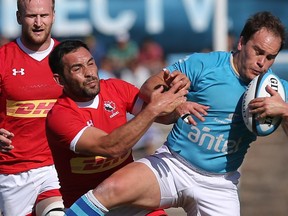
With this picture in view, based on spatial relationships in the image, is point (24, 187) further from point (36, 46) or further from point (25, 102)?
point (36, 46)

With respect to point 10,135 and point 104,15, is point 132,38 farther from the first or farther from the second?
point 10,135

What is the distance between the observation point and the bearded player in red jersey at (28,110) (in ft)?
23.5

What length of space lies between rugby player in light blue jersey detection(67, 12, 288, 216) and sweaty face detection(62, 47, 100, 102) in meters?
0.36

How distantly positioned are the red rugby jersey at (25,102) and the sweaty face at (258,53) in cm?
167

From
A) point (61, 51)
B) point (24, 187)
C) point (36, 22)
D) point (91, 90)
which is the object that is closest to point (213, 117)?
point (91, 90)

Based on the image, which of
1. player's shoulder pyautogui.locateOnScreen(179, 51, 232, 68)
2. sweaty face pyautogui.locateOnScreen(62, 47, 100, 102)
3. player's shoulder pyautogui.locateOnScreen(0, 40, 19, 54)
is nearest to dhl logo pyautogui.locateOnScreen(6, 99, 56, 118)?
player's shoulder pyautogui.locateOnScreen(0, 40, 19, 54)

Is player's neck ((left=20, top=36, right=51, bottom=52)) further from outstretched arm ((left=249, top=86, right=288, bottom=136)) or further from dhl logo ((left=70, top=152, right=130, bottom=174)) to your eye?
outstretched arm ((left=249, top=86, right=288, bottom=136))

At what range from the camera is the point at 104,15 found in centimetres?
1708

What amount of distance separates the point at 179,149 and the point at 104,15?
36.1 feet

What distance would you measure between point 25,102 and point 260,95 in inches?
80.6

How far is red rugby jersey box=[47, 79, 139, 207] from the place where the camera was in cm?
609

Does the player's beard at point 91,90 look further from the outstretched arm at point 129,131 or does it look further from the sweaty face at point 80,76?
the outstretched arm at point 129,131

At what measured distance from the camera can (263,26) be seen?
6.14 metres

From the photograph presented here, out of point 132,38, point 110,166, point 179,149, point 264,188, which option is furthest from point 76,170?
point 132,38
